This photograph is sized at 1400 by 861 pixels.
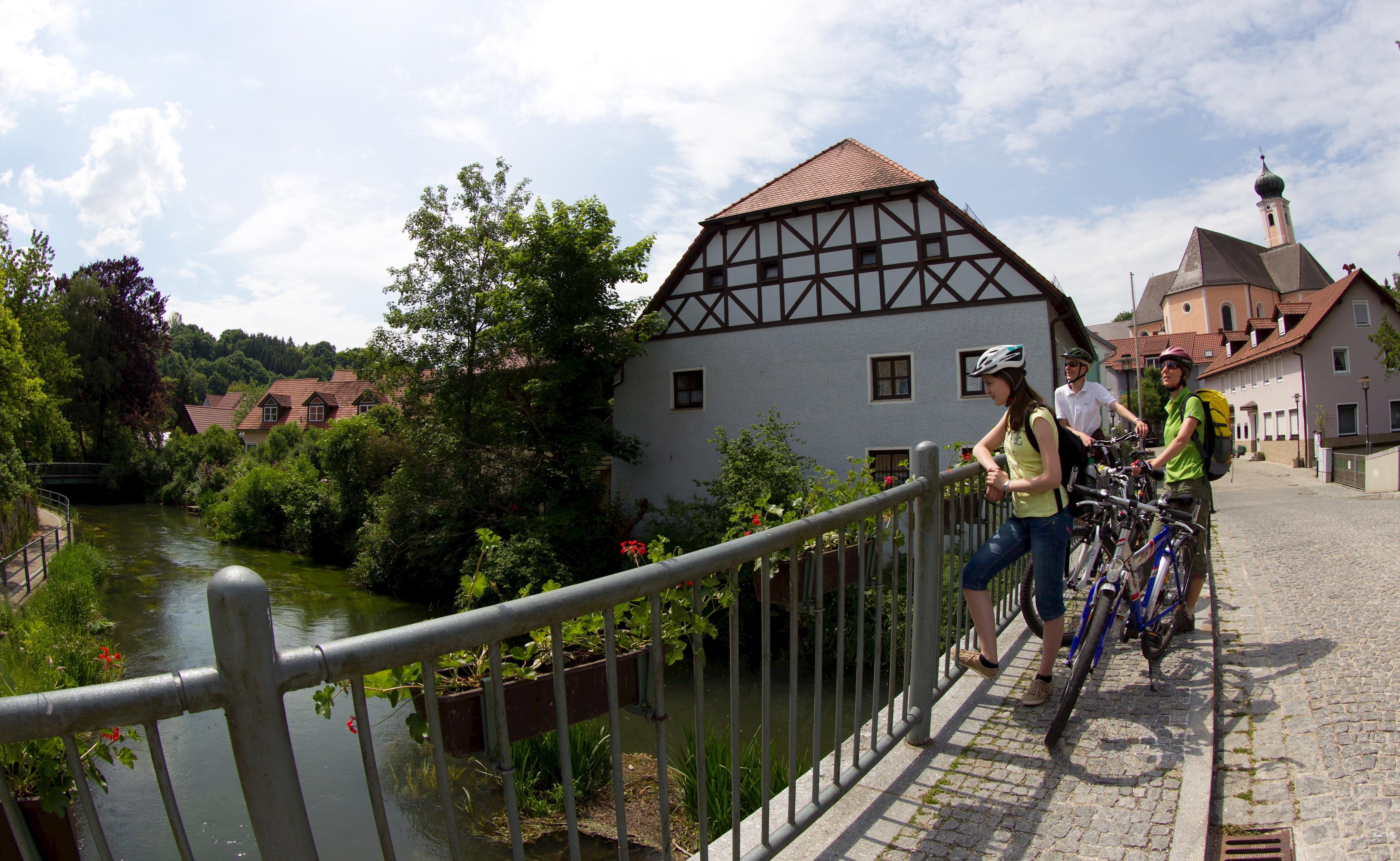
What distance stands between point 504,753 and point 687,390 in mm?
20638

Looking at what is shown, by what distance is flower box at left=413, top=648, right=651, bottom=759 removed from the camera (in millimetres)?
2014

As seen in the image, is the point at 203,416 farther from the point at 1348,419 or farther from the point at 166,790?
the point at 166,790

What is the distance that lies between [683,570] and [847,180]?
63.8ft

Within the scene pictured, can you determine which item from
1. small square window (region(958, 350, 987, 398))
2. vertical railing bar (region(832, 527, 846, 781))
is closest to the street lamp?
small square window (region(958, 350, 987, 398))

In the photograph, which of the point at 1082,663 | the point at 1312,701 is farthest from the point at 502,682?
the point at 1312,701

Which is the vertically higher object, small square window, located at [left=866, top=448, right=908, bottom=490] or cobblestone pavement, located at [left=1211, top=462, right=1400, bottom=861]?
small square window, located at [left=866, top=448, right=908, bottom=490]

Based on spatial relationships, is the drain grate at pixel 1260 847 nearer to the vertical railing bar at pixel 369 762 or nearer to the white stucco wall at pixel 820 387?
the vertical railing bar at pixel 369 762

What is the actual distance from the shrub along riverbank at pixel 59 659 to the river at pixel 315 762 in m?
0.53

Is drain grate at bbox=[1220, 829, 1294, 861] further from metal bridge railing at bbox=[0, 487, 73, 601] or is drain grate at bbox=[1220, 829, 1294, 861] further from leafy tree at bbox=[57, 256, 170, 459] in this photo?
leafy tree at bbox=[57, 256, 170, 459]

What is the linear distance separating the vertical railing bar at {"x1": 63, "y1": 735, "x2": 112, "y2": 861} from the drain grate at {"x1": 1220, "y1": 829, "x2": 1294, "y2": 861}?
2.85 m

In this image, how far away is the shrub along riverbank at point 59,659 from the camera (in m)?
1.79

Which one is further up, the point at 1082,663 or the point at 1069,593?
the point at 1082,663

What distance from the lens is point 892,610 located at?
9.66 ft

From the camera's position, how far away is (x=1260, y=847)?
2469 millimetres
